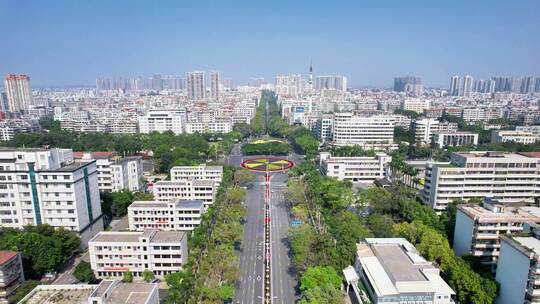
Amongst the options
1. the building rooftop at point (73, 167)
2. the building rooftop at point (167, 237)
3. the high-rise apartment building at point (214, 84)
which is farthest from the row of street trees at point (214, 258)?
the high-rise apartment building at point (214, 84)

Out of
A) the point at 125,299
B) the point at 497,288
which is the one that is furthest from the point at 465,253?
the point at 125,299

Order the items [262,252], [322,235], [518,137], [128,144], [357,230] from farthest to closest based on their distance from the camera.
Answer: [518,137] → [128,144] → [262,252] → [357,230] → [322,235]

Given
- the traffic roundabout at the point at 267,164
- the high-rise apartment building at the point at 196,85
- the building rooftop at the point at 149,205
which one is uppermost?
the high-rise apartment building at the point at 196,85

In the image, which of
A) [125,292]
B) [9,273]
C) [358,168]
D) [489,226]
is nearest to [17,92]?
[9,273]

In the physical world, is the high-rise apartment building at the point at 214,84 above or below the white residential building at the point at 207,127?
above

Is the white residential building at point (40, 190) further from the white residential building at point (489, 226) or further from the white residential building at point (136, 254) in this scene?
the white residential building at point (489, 226)

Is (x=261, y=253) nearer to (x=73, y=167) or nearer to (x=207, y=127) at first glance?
A: (x=73, y=167)
